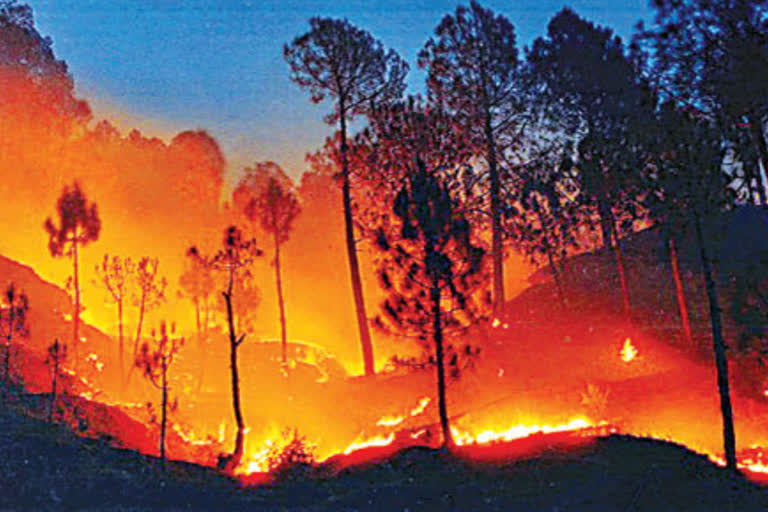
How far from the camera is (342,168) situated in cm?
2869

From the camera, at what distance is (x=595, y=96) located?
28.3 m

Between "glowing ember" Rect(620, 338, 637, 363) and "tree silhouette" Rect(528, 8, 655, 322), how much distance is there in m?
1.43

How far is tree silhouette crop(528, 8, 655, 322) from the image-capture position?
24.6m

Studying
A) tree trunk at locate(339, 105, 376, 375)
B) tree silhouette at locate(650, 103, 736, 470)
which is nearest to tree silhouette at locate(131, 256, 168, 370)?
tree trunk at locate(339, 105, 376, 375)

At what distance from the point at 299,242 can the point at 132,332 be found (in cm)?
2397

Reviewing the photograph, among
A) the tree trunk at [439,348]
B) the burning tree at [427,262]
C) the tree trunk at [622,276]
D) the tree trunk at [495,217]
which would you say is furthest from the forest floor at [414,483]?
the tree trunk at [495,217]

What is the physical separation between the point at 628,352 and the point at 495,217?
9621mm

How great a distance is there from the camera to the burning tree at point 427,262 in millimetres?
16781

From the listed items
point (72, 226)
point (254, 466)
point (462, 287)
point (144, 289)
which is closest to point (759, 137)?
point (462, 287)

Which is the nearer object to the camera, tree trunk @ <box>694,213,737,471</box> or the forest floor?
the forest floor

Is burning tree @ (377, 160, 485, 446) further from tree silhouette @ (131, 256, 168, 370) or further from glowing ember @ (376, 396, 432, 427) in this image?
tree silhouette @ (131, 256, 168, 370)

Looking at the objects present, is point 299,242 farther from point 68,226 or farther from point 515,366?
point 515,366

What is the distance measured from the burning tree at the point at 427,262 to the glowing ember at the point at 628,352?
28.2ft

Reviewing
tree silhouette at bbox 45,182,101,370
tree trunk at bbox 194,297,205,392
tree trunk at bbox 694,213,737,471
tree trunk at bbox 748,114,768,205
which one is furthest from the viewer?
tree trunk at bbox 194,297,205,392
